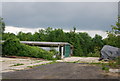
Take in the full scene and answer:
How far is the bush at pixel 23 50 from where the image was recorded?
23.6 meters

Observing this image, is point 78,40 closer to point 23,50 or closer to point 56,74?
point 23,50

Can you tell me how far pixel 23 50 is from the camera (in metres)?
24.3

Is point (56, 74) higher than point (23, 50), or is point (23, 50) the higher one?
point (23, 50)

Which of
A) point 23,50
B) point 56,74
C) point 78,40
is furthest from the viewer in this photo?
point 78,40

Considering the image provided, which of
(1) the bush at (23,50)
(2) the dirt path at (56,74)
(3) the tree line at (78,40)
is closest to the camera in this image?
(2) the dirt path at (56,74)

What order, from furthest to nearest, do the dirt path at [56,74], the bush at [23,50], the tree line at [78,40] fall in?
the tree line at [78,40]
the bush at [23,50]
the dirt path at [56,74]

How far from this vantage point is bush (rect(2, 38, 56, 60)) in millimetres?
23594

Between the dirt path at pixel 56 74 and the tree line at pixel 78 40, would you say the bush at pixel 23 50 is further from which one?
the dirt path at pixel 56 74

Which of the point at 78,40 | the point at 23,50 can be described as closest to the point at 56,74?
the point at 23,50

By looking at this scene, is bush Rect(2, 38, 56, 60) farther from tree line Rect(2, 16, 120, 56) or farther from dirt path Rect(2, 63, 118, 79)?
dirt path Rect(2, 63, 118, 79)

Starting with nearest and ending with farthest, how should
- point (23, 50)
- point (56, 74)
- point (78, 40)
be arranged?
point (56, 74) → point (23, 50) → point (78, 40)

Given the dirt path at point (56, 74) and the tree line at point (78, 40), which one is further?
the tree line at point (78, 40)

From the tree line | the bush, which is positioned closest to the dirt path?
the bush

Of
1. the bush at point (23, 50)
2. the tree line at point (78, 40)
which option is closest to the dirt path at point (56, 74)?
the bush at point (23, 50)
